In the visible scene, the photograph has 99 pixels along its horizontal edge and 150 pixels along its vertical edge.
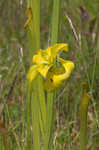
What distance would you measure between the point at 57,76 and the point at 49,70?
0.06m

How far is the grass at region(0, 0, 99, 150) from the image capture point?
1418 millimetres

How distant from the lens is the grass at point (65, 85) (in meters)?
1.42

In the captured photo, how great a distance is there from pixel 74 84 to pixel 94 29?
2.60 feet

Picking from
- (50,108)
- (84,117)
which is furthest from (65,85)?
(84,117)

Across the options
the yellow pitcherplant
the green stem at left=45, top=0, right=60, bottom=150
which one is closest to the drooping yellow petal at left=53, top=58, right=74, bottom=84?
the yellow pitcherplant

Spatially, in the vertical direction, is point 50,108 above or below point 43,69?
below

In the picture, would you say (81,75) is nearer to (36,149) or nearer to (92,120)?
(92,120)

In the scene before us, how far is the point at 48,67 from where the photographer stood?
0.88 metres

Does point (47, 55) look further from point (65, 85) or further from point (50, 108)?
point (65, 85)

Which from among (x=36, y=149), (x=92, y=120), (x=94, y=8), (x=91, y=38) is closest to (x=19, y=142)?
(x=36, y=149)

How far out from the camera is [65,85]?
1.51 metres

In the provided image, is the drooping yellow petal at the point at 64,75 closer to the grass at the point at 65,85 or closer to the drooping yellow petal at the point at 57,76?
the drooping yellow petal at the point at 57,76

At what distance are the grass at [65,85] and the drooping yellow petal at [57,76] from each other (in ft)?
0.47

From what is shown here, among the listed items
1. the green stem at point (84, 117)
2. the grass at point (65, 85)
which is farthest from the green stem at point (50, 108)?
the green stem at point (84, 117)
